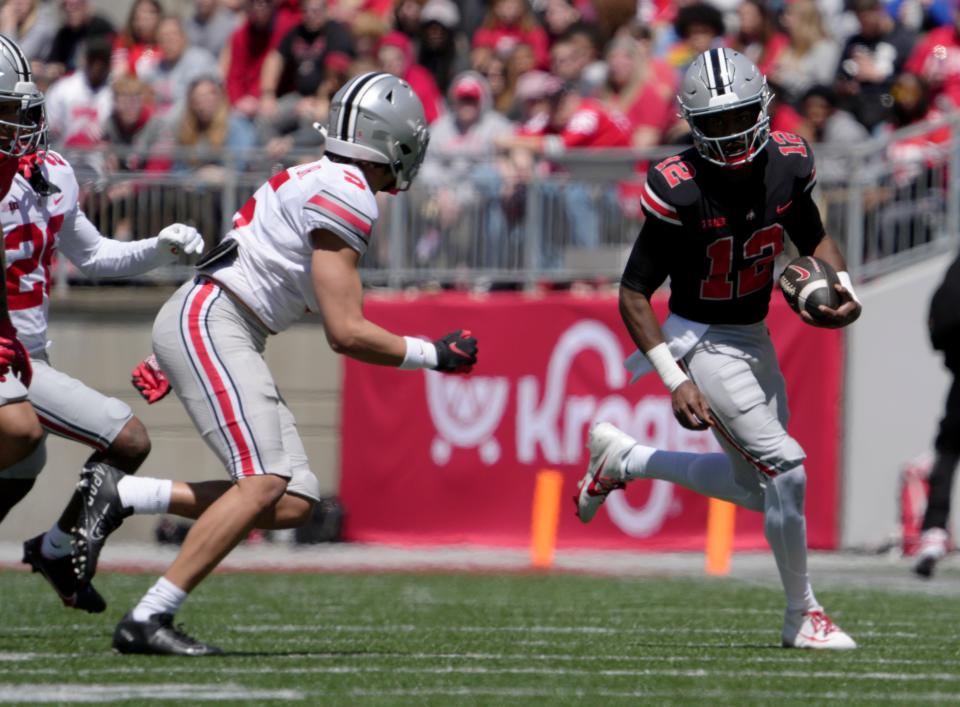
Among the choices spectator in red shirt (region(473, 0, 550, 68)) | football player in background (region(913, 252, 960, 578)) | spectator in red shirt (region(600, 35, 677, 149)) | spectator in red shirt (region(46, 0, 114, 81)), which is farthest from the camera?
spectator in red shirt (region(46, 0, 114, 81))

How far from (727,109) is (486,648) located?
6.26 ft

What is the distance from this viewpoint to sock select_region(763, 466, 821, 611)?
639 cm

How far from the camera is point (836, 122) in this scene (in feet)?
39.7

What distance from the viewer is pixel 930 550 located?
31.3 ft

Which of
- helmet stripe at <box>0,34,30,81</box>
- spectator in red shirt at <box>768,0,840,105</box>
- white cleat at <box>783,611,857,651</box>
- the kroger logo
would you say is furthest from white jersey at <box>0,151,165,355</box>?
spectator in red shirt at <box>768,0,840,105</box>

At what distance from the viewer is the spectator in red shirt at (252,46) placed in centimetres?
1395

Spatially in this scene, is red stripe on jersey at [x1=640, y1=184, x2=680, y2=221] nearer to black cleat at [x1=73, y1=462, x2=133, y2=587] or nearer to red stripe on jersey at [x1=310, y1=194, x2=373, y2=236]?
red stripe on jersey at [x1=310, y1=194, x2=373, y2=236]

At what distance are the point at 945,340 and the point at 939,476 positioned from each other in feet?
2.27

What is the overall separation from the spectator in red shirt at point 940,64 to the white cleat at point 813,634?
6.67m

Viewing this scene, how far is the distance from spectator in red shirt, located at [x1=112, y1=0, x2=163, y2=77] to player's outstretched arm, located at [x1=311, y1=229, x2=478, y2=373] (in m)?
8.61

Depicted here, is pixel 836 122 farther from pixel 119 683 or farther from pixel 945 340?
pixel 119 683

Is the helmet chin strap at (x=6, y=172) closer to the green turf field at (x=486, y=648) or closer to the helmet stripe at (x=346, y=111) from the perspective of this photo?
the helmet stripe at (x=346, y=111)

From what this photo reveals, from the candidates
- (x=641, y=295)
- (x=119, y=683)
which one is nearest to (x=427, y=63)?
(x=641, y=295)

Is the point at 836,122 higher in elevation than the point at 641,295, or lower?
higher
